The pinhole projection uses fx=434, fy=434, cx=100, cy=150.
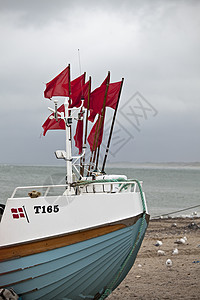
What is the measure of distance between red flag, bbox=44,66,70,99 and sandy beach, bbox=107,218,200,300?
4.48 m

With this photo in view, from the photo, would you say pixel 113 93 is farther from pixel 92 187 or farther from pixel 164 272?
pixel 164 272

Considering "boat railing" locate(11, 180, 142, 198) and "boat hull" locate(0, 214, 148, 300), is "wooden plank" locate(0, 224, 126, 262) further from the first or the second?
"boat railing" locate(11, 180, 142, 198)

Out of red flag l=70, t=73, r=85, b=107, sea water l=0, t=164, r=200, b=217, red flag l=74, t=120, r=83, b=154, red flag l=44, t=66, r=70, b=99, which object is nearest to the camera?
red flag l=44, t=66, r=70, b=99

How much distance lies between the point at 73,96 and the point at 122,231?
288cm

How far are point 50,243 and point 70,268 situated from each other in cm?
55

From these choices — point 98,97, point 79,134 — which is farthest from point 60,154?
point 98,97

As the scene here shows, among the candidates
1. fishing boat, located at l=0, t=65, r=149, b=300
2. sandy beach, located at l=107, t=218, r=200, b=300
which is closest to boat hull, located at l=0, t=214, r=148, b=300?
fishing boat, located at l=0, t=65, r=149, b=300

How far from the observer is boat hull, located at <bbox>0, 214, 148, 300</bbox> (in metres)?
6.87

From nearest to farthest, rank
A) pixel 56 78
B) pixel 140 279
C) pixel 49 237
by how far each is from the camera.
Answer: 1. pixel 49 237
2. pixel 56 78
3. pixel 140 279

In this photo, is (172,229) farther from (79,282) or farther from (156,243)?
(79,282)

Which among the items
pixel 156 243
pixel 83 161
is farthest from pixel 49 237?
pixel 156 243

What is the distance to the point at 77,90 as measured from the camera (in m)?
8.49

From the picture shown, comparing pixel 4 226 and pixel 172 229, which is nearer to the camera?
pixel 4 226

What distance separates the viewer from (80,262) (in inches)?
274
